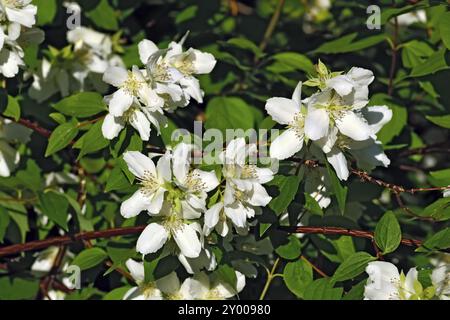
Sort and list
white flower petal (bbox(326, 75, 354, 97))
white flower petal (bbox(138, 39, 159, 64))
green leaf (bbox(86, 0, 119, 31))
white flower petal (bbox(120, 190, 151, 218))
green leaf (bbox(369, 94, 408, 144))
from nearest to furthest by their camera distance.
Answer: white flower petal (bbox(326, 75, 354, 97))
white flower petal (bbox(120, 190, 151, 218))
white flower petal (bbox(138, 39, 159, 64))
green leaf (bbox(369, 94, 408, 144))
green leaf (bbox(86, 0, 119, 31))

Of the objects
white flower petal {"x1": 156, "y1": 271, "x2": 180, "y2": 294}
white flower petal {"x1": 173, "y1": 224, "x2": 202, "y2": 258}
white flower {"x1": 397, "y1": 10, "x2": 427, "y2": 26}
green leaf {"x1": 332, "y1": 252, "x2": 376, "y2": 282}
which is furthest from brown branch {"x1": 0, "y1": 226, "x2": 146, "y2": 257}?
white flower {"x1": 397, "y1": 10, "x2": 427, "y2": 26}

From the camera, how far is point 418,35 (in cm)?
296

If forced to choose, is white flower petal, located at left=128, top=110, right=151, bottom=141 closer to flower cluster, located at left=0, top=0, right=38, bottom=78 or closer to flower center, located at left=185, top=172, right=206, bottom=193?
flower center, located at left=185, top=172, right=206, bottom=193

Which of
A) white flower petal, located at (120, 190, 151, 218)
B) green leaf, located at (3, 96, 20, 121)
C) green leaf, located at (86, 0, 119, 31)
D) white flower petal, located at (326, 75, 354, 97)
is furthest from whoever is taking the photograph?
green leaf, located at (86, 0, 119, 31)

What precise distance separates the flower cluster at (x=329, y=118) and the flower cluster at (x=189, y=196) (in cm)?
11

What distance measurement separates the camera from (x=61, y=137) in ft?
7.41

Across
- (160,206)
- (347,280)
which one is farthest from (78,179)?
(347,280)

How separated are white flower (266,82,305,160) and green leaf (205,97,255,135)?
556 mm

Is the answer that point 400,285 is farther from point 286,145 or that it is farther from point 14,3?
point 14,3

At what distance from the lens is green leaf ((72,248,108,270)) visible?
2299mm

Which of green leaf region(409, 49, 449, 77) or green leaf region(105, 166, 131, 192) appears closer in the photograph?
green leaf region(105, 166, 131, 192)

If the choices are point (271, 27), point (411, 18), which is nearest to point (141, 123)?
point (271, 27)

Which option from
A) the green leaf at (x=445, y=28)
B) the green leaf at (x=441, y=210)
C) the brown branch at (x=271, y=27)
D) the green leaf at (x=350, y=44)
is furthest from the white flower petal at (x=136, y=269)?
the brown branch at (x=271, y=27)

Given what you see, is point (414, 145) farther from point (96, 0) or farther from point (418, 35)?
point (96, 0)
